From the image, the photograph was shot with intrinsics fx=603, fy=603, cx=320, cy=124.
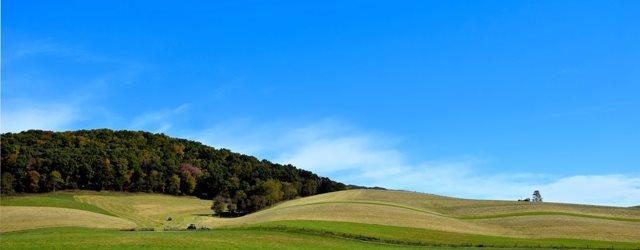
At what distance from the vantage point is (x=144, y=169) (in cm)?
13700

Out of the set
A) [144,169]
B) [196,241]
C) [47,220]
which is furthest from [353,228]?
[144,169]

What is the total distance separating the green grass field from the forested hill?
23584 millimetres

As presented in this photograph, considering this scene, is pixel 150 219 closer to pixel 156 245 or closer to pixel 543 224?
pixel 156 245

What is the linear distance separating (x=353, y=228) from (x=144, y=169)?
288 ft

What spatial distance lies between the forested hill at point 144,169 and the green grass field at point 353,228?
928 inches

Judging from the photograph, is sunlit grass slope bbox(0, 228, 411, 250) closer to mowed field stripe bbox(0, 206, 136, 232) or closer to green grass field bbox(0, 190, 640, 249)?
green grass field bbox(0, 190, 640, 249)

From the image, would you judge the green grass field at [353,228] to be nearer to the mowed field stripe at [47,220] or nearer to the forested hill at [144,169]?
the mowed field stripe at [47,220]

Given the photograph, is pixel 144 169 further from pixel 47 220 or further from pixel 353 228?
pixel 353 228

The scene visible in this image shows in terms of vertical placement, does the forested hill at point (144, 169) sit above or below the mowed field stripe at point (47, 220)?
above

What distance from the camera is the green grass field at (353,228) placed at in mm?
47844

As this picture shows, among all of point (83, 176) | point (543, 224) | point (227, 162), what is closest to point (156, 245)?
point (543, 224)

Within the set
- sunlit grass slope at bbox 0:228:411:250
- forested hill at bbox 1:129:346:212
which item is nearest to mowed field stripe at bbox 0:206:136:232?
sunlit grass slope at bbox 0:228:411:250

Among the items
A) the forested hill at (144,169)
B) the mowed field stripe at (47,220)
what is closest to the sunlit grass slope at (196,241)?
the mowed field stripe at (47,220)

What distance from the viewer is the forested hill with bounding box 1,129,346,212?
116 m
